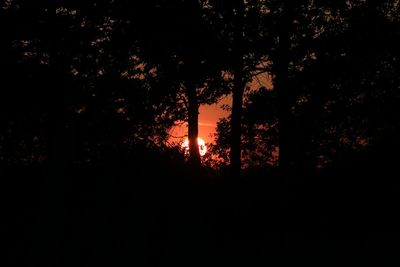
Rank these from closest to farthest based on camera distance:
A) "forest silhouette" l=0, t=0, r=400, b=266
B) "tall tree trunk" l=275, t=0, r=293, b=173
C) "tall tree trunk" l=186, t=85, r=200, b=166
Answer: "forest silhouette" l=0, t=0, r=400, b=266 < "tall tree trunk" l=275, t=0, r=293, b=173 < "tall tree trunk" l=186, t=85, r=200, b=166

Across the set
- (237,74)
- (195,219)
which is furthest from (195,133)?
(195,219)

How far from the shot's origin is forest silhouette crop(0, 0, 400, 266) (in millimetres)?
11766

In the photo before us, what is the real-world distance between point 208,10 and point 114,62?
16.8 ft

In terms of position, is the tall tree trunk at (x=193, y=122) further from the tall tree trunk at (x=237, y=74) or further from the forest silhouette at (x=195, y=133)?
the tall tree trunk at (x=237, y=74)

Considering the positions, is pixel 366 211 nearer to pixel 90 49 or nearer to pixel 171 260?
pixel 171 260

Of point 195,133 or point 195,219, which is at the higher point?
point 195,133

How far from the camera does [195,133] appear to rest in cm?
2183

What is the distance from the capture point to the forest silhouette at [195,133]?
38.6ft

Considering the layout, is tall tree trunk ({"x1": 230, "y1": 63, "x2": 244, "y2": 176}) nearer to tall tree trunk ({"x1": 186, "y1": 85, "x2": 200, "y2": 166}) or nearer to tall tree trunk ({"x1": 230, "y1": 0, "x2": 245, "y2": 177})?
Result: tall tree trunk ({"x1": 230, "y1": 0, "x2": 245, "y2": 177})

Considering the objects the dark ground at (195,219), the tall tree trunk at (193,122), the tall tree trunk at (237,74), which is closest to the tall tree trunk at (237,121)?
the tall tree trunk at (237,74)

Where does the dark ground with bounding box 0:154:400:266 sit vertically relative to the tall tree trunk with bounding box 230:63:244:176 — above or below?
below

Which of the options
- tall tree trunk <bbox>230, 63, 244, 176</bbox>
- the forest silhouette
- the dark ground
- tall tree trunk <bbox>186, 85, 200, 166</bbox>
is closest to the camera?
the dark ground

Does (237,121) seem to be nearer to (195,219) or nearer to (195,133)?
(195,133)

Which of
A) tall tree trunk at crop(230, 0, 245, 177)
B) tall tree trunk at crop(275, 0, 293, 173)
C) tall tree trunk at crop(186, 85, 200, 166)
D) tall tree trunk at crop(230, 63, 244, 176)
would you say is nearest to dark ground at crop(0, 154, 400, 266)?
tall tree trunk at crop(230, 63, 244, 176)
